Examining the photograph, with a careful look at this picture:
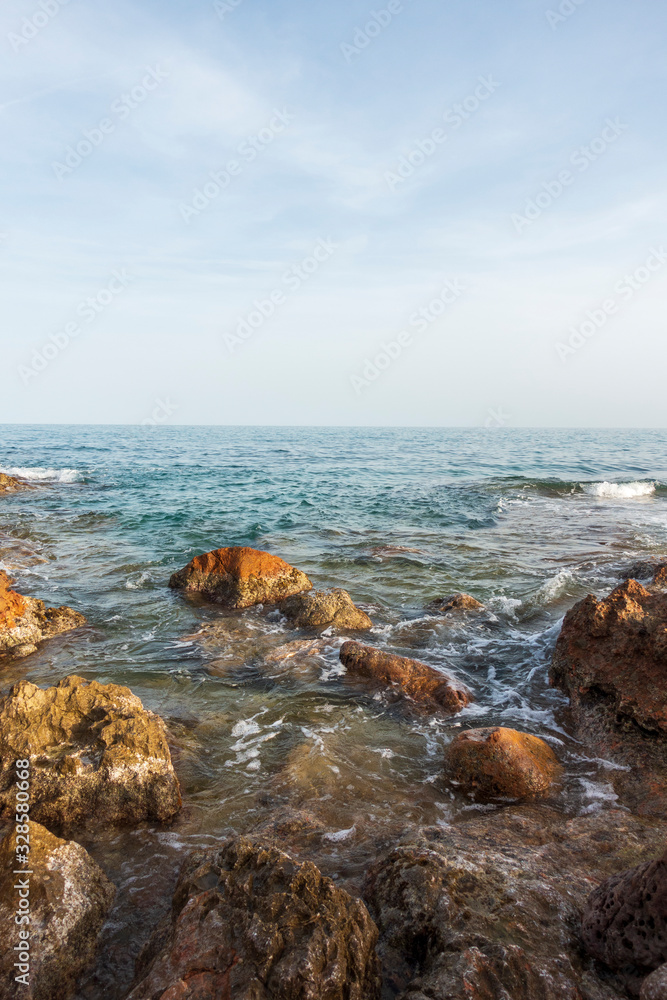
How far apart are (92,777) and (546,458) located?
1355 inches

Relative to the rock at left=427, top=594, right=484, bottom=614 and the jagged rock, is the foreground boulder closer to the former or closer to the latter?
the rock at left=427, top=594, right=484, bottom=614

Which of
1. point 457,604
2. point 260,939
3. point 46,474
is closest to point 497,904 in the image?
point 260,939

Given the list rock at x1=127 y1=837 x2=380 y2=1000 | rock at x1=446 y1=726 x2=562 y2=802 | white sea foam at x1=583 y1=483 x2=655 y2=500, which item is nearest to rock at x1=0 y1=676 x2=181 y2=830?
rock at x1=127 y1=837 x2=380 y2=1000

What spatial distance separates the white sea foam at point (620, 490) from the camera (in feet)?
65.0

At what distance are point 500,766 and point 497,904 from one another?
142 centimetres

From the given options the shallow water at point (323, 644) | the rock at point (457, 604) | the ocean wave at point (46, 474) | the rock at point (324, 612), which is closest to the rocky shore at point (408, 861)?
the shallow water at point (323, 644)

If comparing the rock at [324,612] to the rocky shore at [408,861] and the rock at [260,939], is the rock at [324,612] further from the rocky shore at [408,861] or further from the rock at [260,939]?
the rock at [260,939]

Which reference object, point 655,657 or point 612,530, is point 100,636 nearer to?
point 655,657

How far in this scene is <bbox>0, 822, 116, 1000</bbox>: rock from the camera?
238 cm

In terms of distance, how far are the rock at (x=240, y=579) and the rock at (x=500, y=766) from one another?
430 centimetres

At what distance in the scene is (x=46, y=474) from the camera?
23.2 metres

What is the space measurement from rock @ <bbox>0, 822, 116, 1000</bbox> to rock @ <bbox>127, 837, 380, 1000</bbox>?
1.17ft

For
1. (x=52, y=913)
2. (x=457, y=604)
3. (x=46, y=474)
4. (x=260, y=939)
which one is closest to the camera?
(x=260, y=939)

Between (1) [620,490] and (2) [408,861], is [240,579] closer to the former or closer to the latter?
(2) [408,861]
